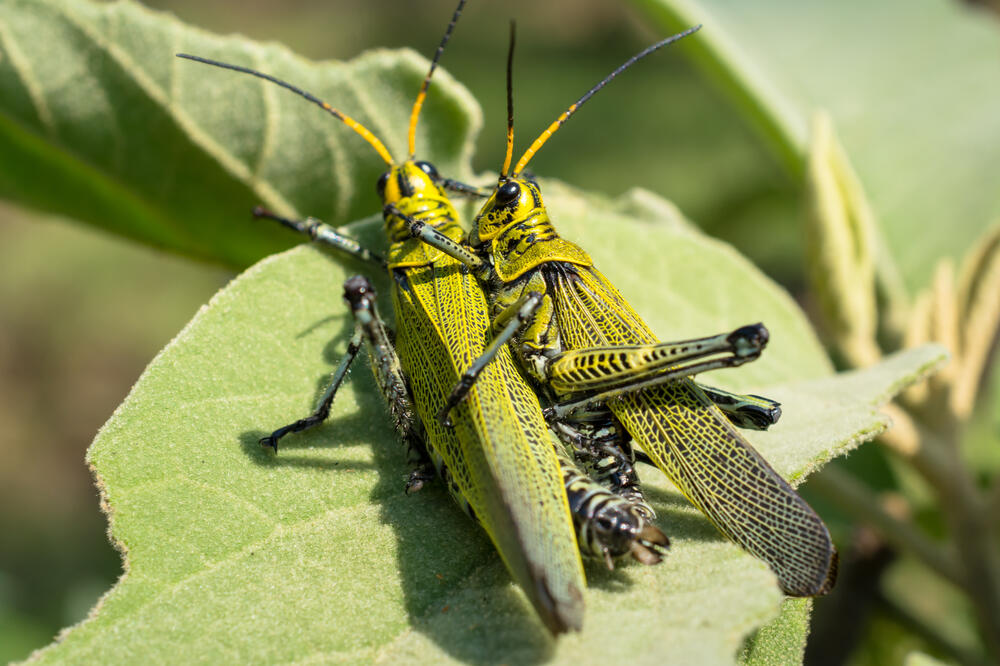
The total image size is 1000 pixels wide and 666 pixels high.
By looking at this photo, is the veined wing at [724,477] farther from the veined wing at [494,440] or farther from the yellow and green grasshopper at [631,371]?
the veined wing at [494,440]

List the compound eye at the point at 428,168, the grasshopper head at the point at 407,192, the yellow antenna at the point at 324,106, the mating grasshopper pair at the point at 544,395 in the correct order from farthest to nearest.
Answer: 1. the compound eye at the point at 428,168
2. the grasshopper head at the point at 407,192
3. the yellow antenna at the point at 324,106
4. the mating grasshopper pair at the point at 544,395

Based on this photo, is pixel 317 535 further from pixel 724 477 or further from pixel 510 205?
pixel 510 205

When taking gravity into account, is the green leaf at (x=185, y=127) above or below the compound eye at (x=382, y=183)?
above

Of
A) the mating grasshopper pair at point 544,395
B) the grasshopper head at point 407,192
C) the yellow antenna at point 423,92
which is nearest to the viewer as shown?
the mating grasshopper pair at point 544,395

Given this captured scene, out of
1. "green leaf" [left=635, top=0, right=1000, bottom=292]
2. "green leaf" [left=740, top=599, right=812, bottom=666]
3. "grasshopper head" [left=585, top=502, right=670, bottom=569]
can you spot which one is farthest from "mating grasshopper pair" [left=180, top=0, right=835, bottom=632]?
"green leaf" [left=635, top=0, right=1000, bottom=292]

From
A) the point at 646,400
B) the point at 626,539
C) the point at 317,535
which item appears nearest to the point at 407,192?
the point at 646,400

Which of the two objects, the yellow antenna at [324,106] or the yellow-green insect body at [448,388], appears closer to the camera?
the yellow-green insect body at [448,388]

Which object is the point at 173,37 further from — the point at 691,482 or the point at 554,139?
the point at 554,139

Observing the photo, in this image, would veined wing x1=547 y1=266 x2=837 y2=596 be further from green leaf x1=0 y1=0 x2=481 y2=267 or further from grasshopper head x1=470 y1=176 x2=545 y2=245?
green leaf x1=0 y1=0 x2=481 y2=267

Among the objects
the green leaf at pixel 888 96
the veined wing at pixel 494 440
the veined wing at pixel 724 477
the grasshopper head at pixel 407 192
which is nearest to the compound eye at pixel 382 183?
the grasshopper head at pixel 407 192
